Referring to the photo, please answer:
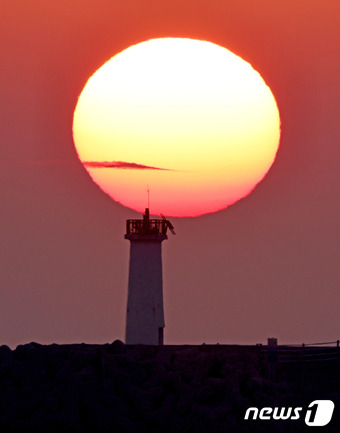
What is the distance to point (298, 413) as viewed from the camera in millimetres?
34094

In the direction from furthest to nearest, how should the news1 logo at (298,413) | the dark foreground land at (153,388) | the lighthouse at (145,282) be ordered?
the lighthouse at (145,282) → the news1 logo at (298,413) → the dark foreground land at (153,388)

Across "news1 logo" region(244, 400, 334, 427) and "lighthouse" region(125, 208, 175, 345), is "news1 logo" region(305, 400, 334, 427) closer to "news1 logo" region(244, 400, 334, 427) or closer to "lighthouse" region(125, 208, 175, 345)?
"news1 logo" region(244, 400, 334, 427)

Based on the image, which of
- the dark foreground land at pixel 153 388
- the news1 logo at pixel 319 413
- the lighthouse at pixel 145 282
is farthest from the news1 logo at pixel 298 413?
the lighthouse at pixel 145 282

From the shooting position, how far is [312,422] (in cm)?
3350

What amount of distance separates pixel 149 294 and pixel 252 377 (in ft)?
31.0

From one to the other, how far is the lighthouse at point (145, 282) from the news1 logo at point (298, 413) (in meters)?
10.7

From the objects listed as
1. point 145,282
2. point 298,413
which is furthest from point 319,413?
point 145,282

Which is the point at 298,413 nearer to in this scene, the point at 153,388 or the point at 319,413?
the point at 319,413

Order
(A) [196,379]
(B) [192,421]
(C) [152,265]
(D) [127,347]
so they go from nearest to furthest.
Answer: (B) [192,421]
(A) [196,379]
(D) [127,347]
(C) [152,265]

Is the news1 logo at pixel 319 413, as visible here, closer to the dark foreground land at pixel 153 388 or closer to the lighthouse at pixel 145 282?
the dark foreground land at pixel 153 388

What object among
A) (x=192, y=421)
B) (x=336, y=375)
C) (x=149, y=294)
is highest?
(x=149, y=294)

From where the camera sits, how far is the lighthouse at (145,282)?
146ft

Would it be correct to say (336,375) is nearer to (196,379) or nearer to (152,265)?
(196,379)

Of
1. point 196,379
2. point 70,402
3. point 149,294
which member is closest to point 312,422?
point 196,379
